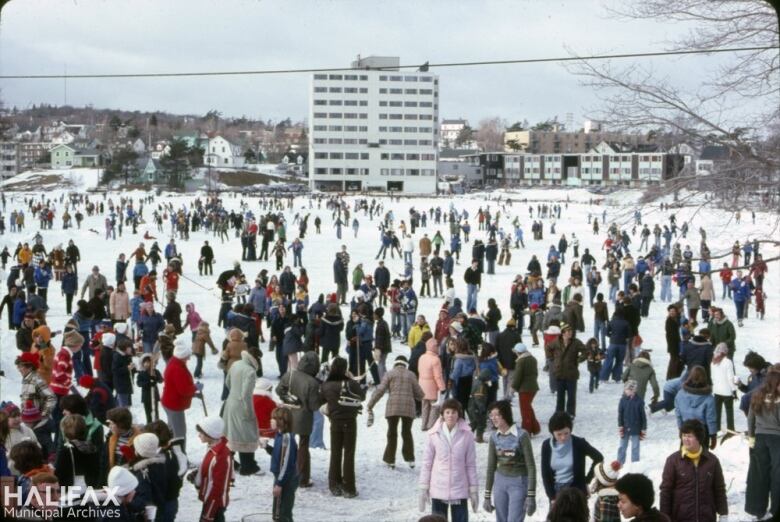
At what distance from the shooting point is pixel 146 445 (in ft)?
19.0

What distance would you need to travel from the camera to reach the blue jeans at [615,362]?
13.9 metres

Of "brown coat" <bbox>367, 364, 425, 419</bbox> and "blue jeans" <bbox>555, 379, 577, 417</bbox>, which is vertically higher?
"brown coat" <bbox>367, 364, 425, 419</bbox>

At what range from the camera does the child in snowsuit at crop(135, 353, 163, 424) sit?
981cm

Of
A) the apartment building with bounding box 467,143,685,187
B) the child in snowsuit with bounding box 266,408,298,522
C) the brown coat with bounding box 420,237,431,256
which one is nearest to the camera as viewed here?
the child in snowsuit with bounding box 266,408,298,522

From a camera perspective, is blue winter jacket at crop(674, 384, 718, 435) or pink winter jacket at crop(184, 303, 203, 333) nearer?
blue winter jacket at crop(674, 384, 718, 435)

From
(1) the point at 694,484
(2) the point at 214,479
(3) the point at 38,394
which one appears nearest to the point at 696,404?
(1) the point at 694,484

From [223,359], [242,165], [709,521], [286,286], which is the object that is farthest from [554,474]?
[242,165]

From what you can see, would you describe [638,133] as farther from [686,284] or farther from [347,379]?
[686,284]

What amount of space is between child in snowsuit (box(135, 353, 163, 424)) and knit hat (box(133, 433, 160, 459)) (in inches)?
158

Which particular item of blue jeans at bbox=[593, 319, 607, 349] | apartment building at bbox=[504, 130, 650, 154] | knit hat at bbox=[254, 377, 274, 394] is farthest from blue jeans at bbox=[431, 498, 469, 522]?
apartment building at bbox=[504, 130, 650, 154]

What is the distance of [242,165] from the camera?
159 metres

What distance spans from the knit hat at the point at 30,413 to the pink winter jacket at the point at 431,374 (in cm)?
434

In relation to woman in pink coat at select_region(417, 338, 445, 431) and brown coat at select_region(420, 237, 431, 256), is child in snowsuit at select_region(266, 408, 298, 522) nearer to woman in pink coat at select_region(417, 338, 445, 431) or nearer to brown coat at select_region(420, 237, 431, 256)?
woman in pink coat at select_region(417, 338, 445, 431)

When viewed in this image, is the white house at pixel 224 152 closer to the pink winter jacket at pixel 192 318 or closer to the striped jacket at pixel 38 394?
the pink winter jacket at pixel 192 318
